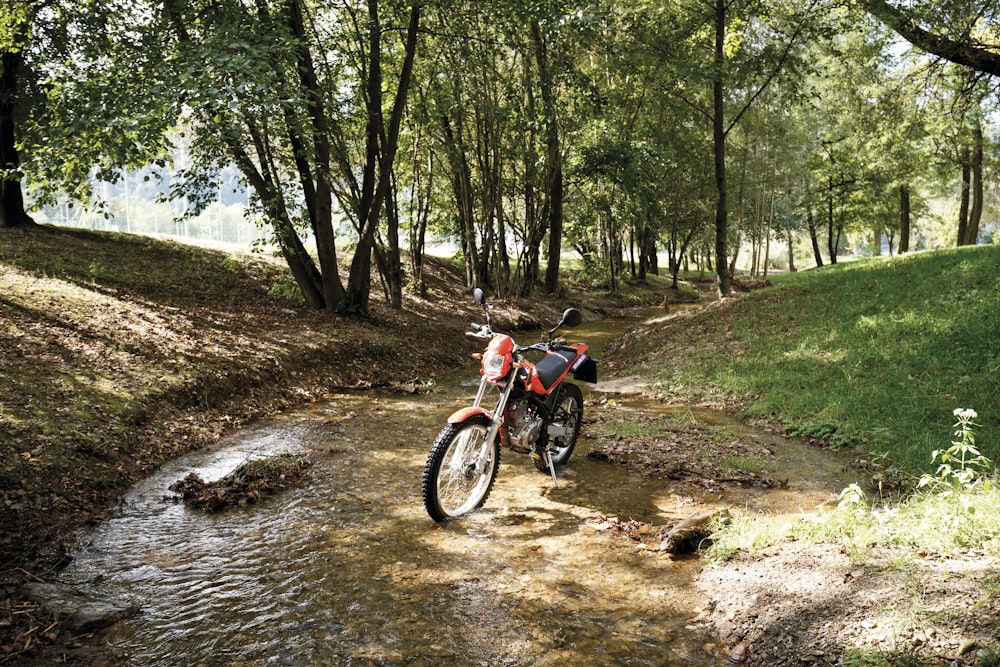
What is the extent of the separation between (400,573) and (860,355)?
27.1 feet

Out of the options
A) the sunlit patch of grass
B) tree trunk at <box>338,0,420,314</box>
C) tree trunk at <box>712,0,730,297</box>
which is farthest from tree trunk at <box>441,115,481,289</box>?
the sunlit patch of grass

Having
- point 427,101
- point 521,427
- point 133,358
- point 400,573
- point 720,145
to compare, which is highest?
point 427,101

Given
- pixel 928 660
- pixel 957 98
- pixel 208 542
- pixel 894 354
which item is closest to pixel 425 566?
pixel 208 542

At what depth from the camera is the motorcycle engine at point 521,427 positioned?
234 inches

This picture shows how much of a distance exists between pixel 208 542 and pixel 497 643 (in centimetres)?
260

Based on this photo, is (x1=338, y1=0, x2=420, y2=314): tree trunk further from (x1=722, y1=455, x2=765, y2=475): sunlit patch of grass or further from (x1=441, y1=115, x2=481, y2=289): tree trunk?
(x1=722, y1=455, x2=765, y2=475): sunlit patch of grass

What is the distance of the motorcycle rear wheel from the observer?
6676 mm

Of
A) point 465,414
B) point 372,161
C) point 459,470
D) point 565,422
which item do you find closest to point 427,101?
point 372,161

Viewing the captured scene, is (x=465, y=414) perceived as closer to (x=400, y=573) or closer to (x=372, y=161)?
(x=400, y=573)

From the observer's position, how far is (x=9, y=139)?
15.2m

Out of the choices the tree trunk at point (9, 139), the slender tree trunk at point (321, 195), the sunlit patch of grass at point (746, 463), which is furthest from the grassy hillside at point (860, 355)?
the tree trunk at point (9, 139)

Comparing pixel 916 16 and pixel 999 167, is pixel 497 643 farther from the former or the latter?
pixel 999 167

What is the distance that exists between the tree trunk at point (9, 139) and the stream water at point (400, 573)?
42.1 feet

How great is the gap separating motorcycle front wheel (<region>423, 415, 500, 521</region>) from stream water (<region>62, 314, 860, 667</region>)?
172mm
